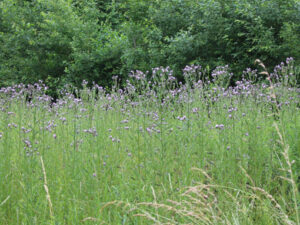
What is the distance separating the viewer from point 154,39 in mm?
9953

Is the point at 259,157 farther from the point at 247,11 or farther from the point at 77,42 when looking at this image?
the point at 77,42

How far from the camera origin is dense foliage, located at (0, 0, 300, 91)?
8539 mm

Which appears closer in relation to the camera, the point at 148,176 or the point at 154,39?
the point at 148,176

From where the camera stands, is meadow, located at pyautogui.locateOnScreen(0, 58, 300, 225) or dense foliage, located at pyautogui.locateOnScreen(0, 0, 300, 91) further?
dense foliage, located at pyautogui.locateOnScreen(0, 0, 300, 91)

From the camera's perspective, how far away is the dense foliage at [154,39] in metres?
8.54

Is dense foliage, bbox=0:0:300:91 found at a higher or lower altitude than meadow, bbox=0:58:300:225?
higher

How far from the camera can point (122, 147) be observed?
3928 mm

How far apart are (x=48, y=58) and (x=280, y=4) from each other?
8.67 metres

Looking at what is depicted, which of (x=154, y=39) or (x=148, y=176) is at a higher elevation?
(x=154, y=39)

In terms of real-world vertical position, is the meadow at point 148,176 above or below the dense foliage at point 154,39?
below

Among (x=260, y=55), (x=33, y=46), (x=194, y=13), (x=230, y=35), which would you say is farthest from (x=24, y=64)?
(x=260, y=55)

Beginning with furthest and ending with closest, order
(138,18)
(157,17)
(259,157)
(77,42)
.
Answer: (77,42) < (138,18) < (157,17) < (259,157)

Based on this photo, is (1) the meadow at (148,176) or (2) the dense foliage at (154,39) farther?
(2) the dense foliage at (154,39)

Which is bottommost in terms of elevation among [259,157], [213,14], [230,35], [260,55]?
[259,157]
